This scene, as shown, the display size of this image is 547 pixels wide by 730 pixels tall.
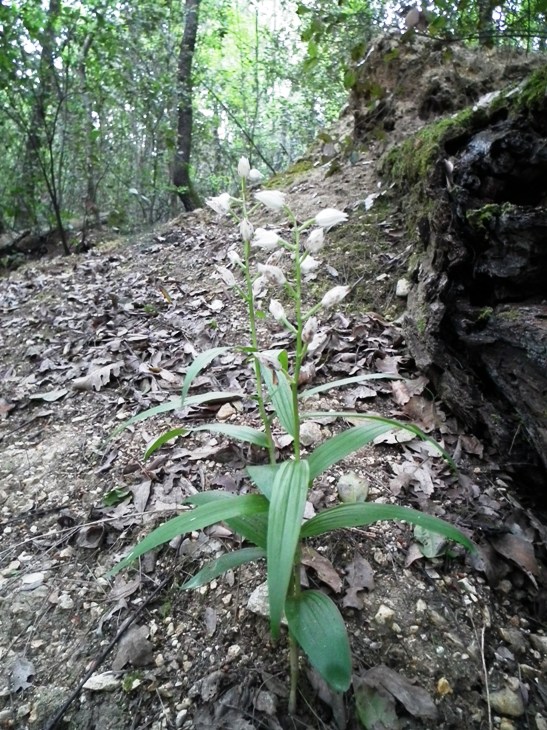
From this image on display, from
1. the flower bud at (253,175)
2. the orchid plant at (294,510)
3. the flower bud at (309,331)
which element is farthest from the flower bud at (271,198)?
the flower bud at (309,331)

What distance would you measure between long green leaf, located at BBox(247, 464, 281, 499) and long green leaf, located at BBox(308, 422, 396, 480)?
13 cm

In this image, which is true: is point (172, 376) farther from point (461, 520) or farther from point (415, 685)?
point (415, 685)

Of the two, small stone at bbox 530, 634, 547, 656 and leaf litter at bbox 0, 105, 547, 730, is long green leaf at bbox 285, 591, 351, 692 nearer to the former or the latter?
leaf litter at bbox 0, 105, 547, 730

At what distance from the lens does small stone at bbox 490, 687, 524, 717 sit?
1337 millimetres

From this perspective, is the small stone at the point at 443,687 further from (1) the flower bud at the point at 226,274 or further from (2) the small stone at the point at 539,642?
(1) the flower bud at the point at 226,274

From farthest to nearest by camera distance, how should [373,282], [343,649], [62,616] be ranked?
1. [373,282]
2. [62,616]
3. [343,649]

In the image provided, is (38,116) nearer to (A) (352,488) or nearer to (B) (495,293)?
(B) (495,293)

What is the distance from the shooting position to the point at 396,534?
184cm

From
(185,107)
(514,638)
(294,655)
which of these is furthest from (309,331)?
(185,107)

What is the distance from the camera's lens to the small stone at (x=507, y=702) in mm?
1337

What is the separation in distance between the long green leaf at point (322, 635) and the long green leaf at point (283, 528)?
0.84 ft

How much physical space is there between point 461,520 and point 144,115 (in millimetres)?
9595

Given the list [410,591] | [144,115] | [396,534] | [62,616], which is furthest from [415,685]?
[144,115]

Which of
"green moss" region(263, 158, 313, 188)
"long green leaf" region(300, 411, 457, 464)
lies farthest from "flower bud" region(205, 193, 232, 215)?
"green moss" region(263, 158, 313, 188)
